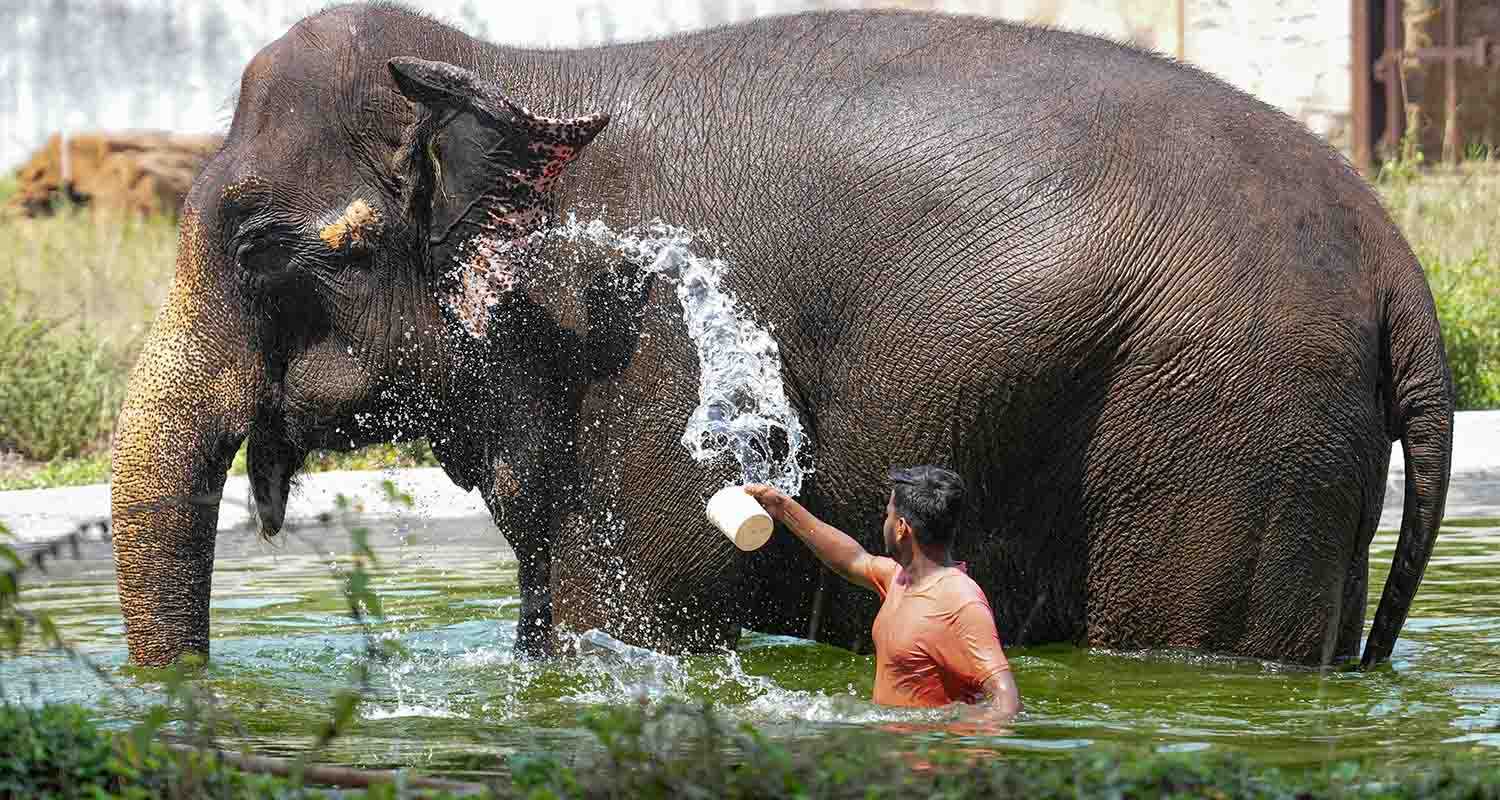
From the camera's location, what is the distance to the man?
5.28m

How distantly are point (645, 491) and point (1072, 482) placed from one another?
43.6 inches

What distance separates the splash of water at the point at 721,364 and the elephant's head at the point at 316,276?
0.33m

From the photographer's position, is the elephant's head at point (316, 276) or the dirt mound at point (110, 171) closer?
the elephant's head at point (316, 276)

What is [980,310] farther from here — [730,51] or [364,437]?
[364,437]

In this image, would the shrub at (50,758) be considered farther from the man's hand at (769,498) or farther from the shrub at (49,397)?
the shrub at (49,397)

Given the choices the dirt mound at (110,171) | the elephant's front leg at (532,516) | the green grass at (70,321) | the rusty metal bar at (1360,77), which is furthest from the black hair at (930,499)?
the dirt mound at (110,171)

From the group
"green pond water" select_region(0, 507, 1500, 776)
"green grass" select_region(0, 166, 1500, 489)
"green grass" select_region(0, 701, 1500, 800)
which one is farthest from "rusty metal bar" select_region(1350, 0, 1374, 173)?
"green grass" select_region(0, 701, 1500, 800)

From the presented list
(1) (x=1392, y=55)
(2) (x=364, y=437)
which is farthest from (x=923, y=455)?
(1) (x=1392, y=55)

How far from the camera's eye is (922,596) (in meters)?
5.41

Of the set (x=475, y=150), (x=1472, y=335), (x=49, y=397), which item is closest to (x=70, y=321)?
(x=49, y=397)

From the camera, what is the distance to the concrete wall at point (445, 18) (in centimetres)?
1784

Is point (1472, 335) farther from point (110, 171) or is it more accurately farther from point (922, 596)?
point (110, 171)

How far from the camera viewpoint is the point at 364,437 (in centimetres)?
605

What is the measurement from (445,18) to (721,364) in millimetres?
11542
